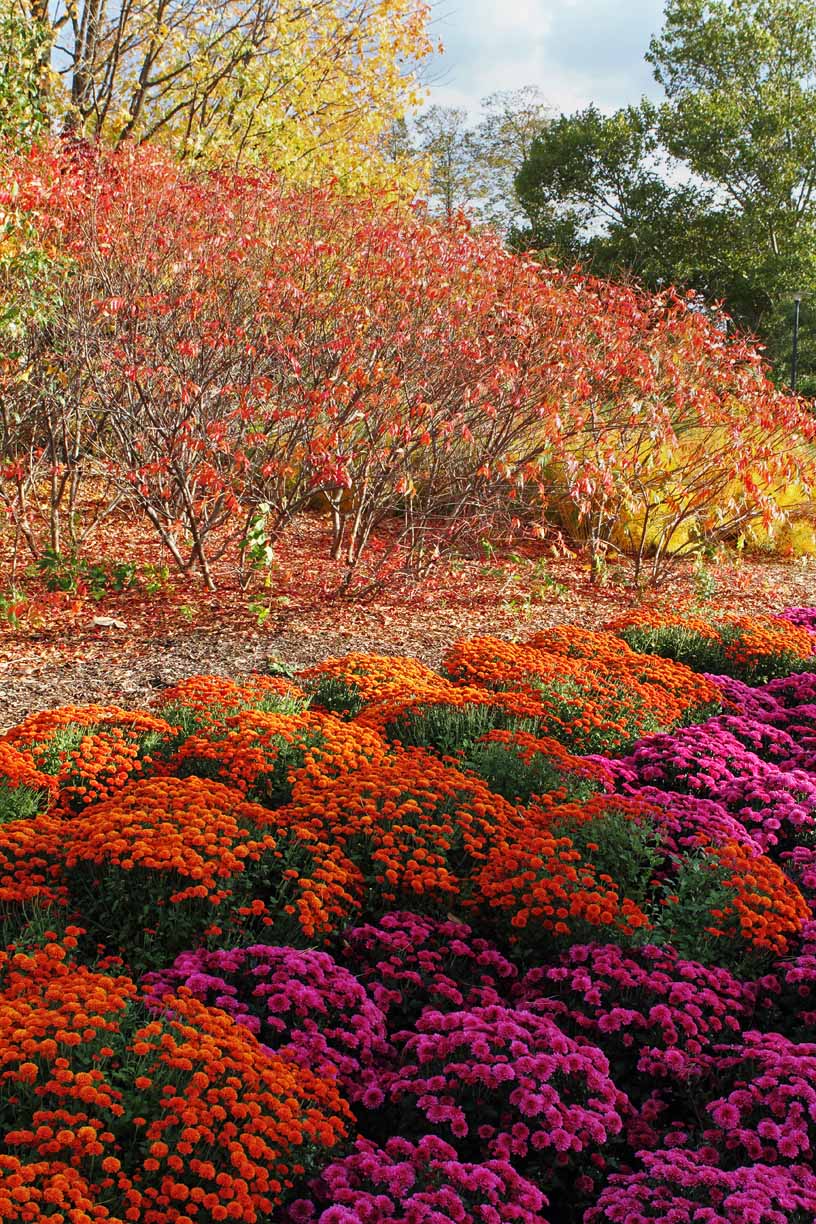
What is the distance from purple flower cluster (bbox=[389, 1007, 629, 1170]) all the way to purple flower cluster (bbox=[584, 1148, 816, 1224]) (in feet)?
0.39

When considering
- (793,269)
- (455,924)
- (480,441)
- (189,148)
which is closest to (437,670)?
(480,441)

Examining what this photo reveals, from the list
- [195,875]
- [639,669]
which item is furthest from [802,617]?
[195,875]

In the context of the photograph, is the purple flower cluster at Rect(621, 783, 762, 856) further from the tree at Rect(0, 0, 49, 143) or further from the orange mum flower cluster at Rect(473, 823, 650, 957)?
the tree at Rect(0, 0, 49, 143)

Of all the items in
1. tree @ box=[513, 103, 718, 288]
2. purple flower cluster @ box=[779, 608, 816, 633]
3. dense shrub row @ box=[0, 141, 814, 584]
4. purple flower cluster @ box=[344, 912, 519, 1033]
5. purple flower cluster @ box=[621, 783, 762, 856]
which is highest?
tree @ box=[513, 103, 718, 288]

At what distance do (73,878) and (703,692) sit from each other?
337cm

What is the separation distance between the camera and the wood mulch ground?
609cm

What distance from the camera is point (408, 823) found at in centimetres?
362

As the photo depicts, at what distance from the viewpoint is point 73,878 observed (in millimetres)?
3273

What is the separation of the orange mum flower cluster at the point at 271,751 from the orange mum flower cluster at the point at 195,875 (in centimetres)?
50

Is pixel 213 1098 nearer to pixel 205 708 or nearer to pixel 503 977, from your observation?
pixel 503 977

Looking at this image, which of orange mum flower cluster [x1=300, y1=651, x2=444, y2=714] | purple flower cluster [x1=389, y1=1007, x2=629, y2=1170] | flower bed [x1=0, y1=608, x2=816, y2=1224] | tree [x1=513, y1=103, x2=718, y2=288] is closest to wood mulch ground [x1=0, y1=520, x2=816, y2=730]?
orange mum flower cluster [x1=300, y1=651, x2=444, y2=714]

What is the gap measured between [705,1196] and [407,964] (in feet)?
3.85

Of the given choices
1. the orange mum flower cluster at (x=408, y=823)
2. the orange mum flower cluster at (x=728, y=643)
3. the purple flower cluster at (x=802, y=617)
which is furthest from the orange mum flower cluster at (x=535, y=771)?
the purple flower cluster at (x=802, y=617)

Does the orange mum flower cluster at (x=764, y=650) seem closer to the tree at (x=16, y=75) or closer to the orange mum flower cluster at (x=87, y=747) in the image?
the orange mum flower cluster at (x=87, y=747)
